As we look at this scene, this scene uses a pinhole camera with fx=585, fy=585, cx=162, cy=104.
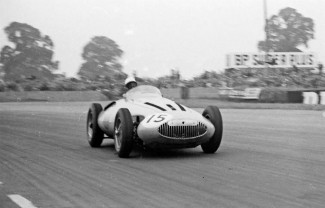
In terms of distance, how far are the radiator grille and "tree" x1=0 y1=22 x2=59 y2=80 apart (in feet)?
81.9

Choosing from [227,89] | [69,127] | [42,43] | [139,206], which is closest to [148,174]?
[139,206]

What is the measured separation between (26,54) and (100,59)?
4.66m

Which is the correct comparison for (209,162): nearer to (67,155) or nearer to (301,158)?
(301,158)

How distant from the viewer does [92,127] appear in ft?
33.9

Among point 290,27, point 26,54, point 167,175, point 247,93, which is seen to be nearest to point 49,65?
point 26,54

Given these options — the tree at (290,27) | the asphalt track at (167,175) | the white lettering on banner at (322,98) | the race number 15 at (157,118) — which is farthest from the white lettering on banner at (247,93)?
the race number 15 at (157,118)

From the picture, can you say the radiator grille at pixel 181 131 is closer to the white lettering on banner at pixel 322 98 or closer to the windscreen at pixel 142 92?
the windscreen at pixel 142 92

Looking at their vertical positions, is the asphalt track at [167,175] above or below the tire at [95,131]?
below

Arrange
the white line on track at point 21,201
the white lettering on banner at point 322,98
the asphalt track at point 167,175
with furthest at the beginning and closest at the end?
the white lettering on banner at point 322,98 < the asphalt track at point 167,175 < the white line on track at point 21,201

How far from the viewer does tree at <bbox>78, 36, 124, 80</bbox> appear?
34938 millimetres

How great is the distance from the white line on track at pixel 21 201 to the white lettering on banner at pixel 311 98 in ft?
78.7

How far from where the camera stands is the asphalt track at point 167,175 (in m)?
5.11

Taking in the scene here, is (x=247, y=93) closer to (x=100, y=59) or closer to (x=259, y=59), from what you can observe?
(x=100, y=59)

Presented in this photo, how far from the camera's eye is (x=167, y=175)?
21.5ft
